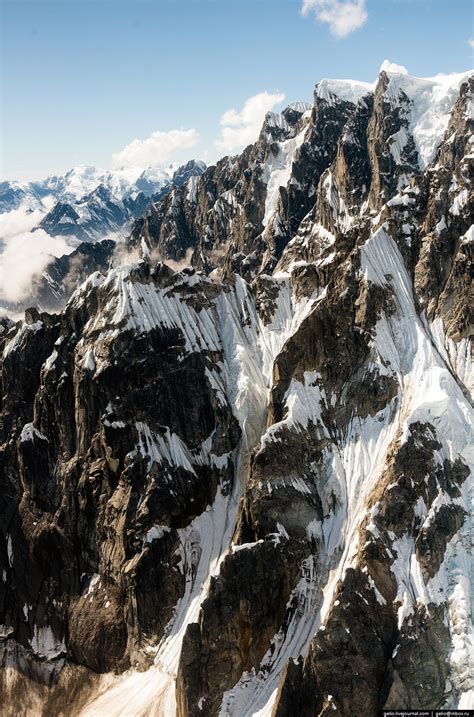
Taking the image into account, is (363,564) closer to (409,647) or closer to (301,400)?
(409,647)

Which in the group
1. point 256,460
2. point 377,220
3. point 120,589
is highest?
point 377,220

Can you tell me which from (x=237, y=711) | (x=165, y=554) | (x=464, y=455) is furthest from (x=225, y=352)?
(x=237, y=711)

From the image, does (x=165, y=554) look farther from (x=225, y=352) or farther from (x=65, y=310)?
(x=65, y=310)

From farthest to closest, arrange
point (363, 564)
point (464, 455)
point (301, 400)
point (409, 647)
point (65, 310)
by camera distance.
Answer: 1. point (65, 310)
2. point (301, 400)
3. point (464, 455)
4. point (363, 564)
5. point (409, 647)

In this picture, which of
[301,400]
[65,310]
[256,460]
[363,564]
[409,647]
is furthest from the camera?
[65,310]

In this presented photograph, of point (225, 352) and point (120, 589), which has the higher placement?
point (225, 352)

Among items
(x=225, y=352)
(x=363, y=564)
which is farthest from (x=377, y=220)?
(x=363, y=564)

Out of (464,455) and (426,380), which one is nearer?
(464,455)
